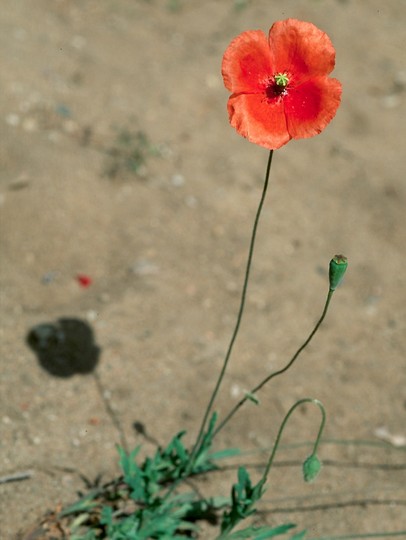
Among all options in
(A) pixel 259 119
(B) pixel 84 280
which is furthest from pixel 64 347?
(A) pixel 259 119

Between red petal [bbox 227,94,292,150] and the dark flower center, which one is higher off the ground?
the dark flower center

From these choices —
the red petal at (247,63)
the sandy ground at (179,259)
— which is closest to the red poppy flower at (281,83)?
the red petal at (247,63)

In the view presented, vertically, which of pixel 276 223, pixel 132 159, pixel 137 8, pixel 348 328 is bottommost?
pixel 348 328

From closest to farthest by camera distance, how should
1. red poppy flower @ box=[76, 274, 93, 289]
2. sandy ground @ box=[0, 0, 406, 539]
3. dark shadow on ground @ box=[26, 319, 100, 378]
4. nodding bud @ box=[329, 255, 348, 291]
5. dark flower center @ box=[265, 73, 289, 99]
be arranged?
nodding bud @ box=[329, 255, 348, 291] → dark flower center @ box=[265, 73, 289, 99] → sandy ground @ box=[0, 0, 406, 539] → dark shadow on ground @ box=[26, 319, 100, 378] → red poppy flower @ box=[76, 274, 93, 289]

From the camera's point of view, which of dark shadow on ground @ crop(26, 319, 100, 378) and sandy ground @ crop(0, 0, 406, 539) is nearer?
sandy ground @ crop(0, 0, 406, 539)

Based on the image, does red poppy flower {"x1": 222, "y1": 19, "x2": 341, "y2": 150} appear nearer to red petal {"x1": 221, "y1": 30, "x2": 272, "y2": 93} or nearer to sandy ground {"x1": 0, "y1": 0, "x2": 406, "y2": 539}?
red petal {"x1": 221, "y1": 30, "x2": 272, "y2": 93}

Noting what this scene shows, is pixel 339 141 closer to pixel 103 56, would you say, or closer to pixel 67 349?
pixel 103 56

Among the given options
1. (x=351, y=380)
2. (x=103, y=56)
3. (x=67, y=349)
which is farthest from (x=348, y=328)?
(x=103, y=56)

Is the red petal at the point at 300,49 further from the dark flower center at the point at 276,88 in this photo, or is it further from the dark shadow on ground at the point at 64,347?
the dark shadow on ground at the point at 64,347

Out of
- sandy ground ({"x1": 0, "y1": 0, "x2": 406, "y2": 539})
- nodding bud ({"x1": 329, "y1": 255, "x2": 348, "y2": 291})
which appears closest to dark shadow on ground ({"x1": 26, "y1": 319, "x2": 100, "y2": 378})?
sandy ground ({"x1": 0, "y1": 0, "x2": 406, "y2": 539})
